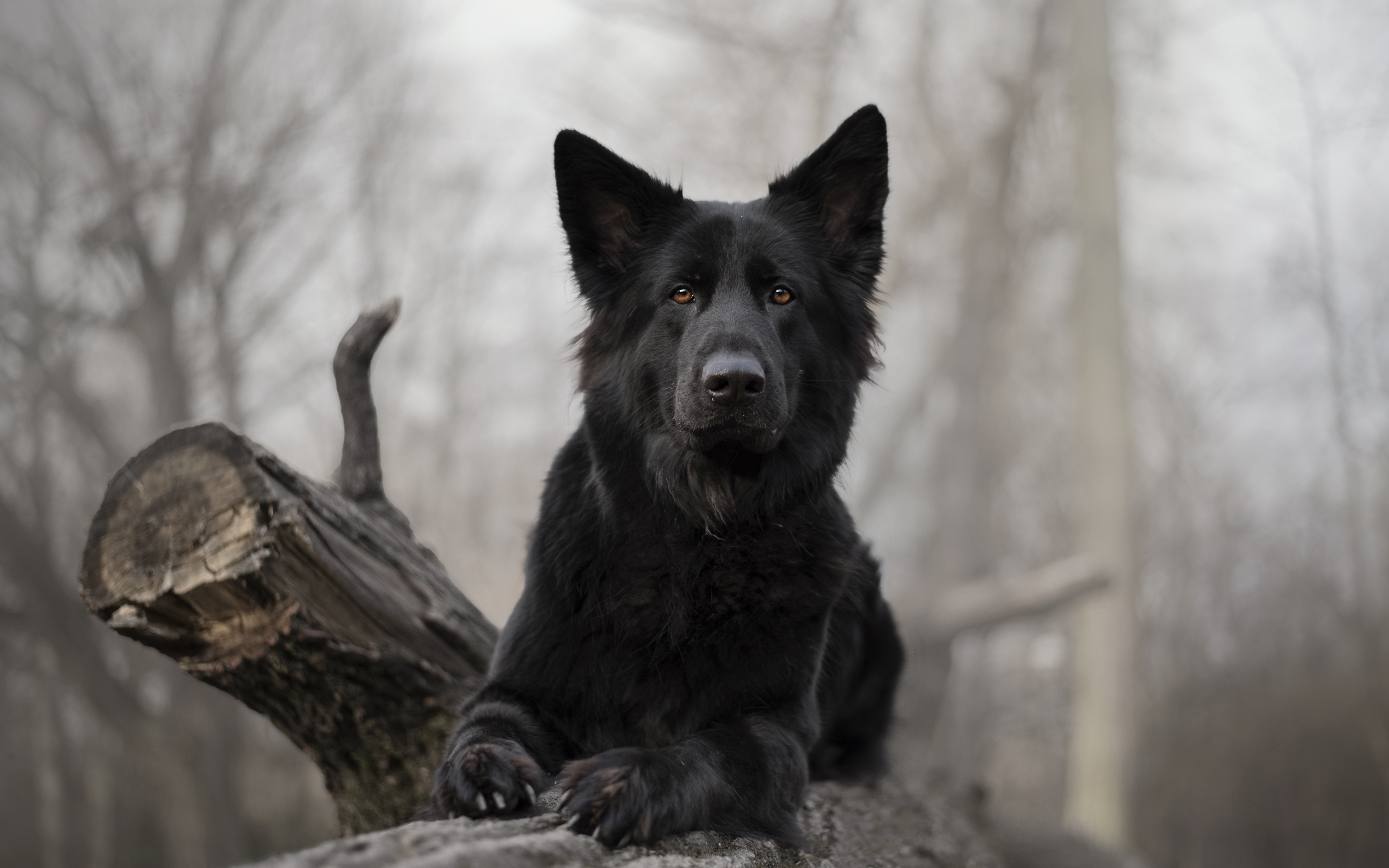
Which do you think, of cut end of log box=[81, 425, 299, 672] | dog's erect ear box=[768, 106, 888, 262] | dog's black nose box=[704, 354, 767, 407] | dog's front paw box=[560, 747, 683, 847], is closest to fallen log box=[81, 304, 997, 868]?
cut end of log box=[81, 425, 299, 672]

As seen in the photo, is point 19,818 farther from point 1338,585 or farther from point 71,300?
point 1338,585

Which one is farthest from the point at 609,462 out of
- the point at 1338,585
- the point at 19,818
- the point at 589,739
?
the point at 19,818

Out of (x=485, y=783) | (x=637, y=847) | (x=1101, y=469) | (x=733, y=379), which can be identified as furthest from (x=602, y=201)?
(x=1101, y=469)

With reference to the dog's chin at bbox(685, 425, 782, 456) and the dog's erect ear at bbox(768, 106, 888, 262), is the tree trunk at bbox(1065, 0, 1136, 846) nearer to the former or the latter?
the dog's erect ear at bbox(768, 106, 888, 262)

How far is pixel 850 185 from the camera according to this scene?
3695 millimetres

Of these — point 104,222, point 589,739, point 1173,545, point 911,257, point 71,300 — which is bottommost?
point 589,739

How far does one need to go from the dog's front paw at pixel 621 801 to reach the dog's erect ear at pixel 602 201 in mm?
1985

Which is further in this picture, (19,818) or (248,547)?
(19,818)

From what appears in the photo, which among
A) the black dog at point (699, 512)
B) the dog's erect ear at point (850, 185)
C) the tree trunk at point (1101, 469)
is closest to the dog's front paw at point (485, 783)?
the black dog at point (699, 512)

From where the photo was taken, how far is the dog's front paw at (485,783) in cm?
237

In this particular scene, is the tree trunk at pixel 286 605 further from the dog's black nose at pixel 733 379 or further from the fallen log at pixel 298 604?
the dog's black nose at pixel 733 379

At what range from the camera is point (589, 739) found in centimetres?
302

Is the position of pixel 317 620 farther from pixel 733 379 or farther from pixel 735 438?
pixel 733 379

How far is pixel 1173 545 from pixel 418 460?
15.4 meters
